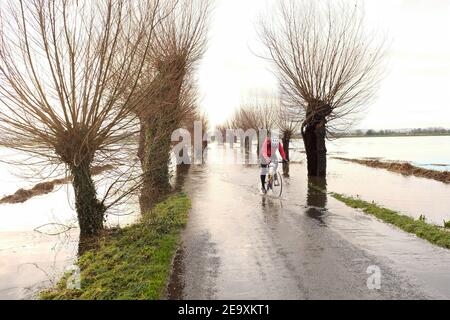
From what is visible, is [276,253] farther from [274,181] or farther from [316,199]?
[274,181]

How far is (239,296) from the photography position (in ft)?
17.6

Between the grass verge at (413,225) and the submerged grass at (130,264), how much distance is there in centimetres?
505

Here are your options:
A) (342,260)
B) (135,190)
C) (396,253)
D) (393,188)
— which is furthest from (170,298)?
(393,188)

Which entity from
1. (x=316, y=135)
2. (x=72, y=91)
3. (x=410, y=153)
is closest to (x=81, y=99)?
(x=72, y=91)

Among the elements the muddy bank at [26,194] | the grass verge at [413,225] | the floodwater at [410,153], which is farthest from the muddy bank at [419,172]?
the muddy bank at [26,194]

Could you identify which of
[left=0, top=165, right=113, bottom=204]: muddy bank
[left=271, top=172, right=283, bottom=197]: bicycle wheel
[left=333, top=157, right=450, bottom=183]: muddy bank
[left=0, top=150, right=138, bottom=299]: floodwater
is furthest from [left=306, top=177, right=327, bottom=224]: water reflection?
[left=0, top=165, right=113, bottom=204]: muddy bank

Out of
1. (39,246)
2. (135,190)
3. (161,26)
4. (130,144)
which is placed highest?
(161,26)

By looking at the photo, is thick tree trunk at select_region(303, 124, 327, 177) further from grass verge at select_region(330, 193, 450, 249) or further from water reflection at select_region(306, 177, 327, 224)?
grass verge at select_region(330, 193, 450, 249)

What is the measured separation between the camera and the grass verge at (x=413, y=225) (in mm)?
8195

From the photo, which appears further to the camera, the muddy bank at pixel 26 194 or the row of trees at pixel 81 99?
the muddy bank at pixel 26 194

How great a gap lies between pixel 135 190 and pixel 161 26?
821 centimetres

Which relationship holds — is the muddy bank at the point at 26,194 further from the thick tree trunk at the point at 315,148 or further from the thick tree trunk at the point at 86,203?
the thick tree trunk at the point at 315,148

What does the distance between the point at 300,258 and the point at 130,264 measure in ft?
9.55

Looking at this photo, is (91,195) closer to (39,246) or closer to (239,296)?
(39,246)
